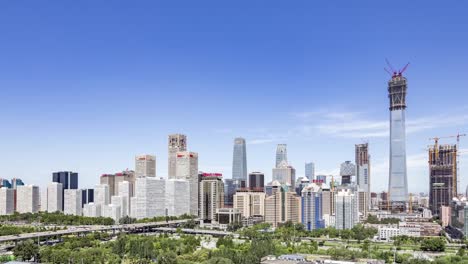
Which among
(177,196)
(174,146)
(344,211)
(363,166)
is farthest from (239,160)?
(344,211)

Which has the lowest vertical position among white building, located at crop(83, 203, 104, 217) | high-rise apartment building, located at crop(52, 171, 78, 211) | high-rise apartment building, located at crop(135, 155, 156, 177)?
white building, located at crop(83, 203, 104, 217)

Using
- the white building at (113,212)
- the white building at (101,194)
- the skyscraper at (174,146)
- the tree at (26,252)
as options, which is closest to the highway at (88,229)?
the tree at (26,252)

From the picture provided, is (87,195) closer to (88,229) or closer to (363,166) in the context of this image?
(88,229)

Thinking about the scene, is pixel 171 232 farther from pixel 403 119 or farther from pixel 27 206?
pixel 403 119

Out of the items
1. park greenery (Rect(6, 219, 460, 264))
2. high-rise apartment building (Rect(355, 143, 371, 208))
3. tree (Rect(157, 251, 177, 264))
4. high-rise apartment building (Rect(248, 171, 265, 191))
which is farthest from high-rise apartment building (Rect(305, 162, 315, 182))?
tree (Rect(157, 251, 177, 264))

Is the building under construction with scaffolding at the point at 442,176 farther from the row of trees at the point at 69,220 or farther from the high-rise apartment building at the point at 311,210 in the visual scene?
the row of trees at the point at 69,220

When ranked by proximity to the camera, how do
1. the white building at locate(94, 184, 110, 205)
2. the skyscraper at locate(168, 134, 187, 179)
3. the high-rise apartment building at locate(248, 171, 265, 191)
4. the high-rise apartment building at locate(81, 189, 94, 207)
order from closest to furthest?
1. the white building at locate(94, 184, 110, 205)
2. the high-rise apartment building at locate(81, 189, 94, 207)
3. the skyscraper at locate(168, 134, 187, 179)
4. the high-rise apartment building at locate(248, 171, 265, 191)

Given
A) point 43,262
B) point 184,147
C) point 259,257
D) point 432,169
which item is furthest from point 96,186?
Result: point 432,169

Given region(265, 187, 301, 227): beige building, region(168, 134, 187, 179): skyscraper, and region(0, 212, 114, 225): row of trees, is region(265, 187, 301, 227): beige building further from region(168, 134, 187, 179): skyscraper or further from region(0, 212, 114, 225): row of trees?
region(168, 134, 187, 179): skyscraper
